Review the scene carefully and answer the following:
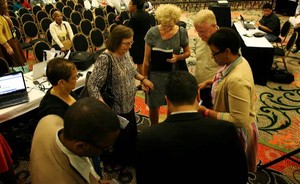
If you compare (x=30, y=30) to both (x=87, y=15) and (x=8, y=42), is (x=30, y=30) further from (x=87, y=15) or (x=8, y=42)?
(x=87, y=15)

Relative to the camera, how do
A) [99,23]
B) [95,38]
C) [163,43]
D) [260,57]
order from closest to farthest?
[163,43] → [260,57] → [95,38] → [99,23]

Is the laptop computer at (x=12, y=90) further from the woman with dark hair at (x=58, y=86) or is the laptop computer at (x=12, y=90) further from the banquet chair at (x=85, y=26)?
the banquet chair at (x=85, y=26)

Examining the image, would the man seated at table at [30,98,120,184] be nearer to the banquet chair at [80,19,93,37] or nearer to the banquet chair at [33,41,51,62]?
the banquet chair at [33,41,51,62]

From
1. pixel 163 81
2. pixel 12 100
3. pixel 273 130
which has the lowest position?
pixel 273 130

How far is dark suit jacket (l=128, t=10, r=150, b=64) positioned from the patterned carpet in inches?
29.3

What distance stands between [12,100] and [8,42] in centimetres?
237

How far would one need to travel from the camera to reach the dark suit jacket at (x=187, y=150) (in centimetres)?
120

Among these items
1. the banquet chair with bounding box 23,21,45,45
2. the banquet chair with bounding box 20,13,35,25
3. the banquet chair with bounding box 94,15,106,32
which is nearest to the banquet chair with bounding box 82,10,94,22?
the banquet chair with bounding box 94,15,106,32

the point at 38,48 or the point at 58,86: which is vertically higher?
the point at 58,86

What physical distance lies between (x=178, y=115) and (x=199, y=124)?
11 centimetres

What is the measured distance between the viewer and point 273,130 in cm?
361

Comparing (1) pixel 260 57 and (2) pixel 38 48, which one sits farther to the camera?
(1) pixel 260 57

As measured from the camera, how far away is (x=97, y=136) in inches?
42.0

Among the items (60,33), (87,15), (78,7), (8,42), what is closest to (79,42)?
(60,33)
